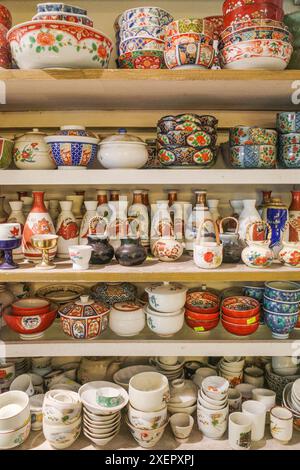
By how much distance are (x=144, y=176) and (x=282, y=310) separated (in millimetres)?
746

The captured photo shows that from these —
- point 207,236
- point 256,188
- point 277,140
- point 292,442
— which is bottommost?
point 292,442

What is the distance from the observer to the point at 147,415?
129 cm

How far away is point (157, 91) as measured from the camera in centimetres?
136

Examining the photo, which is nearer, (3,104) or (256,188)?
(3,104)

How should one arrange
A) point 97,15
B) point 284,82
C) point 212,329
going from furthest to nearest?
point 97,15 → point 212,329 → point 284,82

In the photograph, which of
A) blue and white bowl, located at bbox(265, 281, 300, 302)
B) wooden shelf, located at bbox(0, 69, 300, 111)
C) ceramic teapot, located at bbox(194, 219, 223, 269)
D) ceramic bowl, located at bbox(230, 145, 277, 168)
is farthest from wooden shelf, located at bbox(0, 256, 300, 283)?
wooden shelf, located at bbox(0, 69, 300, 111)

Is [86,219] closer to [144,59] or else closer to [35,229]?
[35,229]

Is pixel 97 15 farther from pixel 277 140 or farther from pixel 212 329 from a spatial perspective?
pixel 212 329

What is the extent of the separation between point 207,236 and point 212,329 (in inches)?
15.8

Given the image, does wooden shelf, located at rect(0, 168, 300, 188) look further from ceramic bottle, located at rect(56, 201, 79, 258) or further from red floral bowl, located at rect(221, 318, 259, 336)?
red floral bowl, located at rect(221, 318, 259, 336)

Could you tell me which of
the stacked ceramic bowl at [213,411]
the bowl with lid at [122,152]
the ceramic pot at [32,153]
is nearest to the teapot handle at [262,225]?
the bowl with lid at [122,152]

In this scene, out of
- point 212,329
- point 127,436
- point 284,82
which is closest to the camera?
point 284,82

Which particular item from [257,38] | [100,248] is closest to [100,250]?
[100,248]

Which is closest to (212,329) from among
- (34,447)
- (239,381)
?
(239,381)
